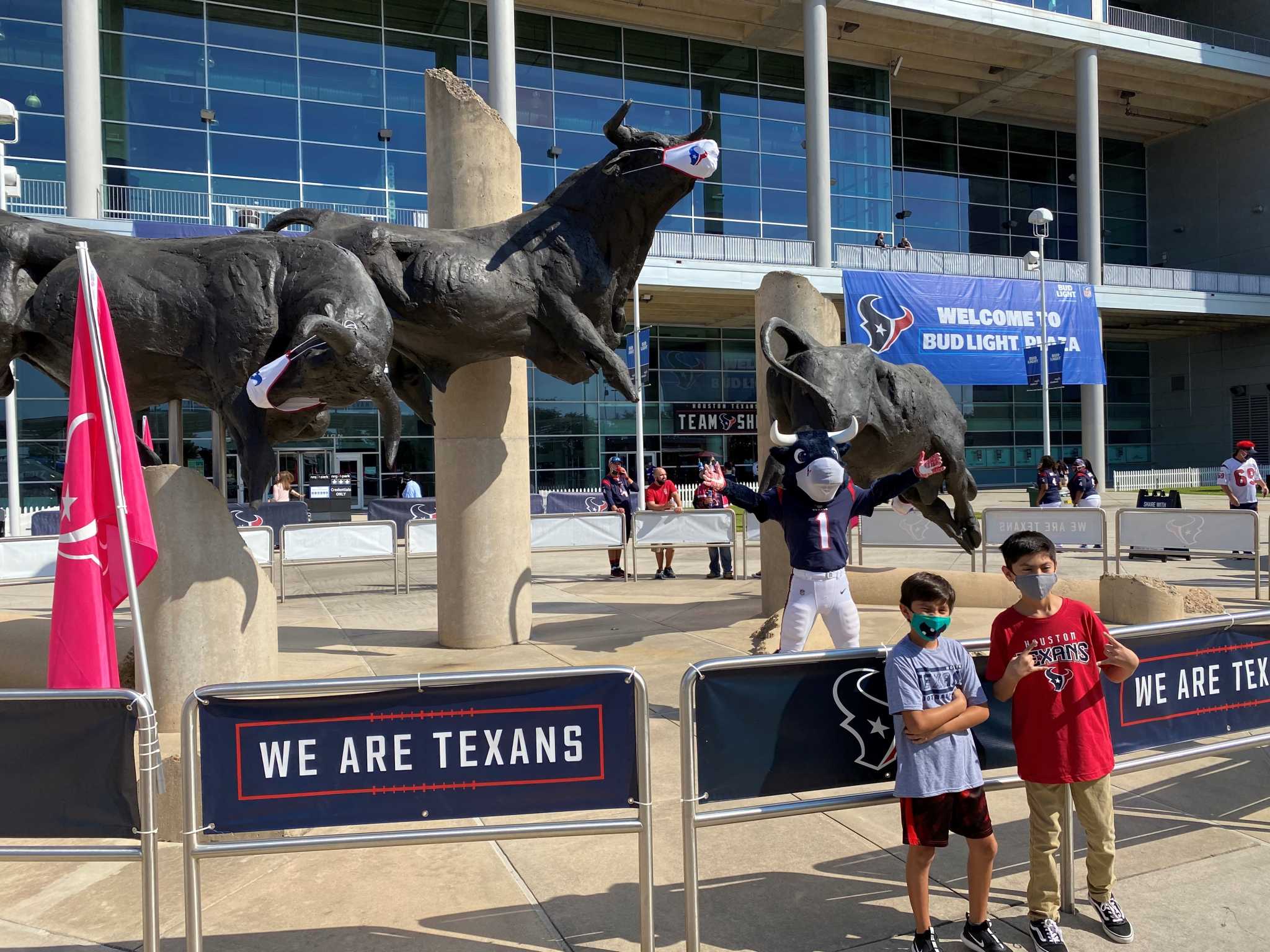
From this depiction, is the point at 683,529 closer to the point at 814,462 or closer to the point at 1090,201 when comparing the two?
the point at 814,462

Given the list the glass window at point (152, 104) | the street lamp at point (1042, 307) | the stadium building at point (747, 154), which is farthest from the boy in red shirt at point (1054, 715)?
the glass window at point (152, 104)

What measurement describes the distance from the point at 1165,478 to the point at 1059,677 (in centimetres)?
4315

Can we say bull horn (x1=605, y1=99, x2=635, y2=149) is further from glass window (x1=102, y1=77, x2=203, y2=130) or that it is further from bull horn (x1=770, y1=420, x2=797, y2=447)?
glass window (x1=102, y1=77, x2=203, y2=130)

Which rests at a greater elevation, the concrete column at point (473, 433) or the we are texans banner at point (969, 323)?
the we are texans banner at point (969, 323)

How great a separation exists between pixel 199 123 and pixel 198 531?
25.2 metres

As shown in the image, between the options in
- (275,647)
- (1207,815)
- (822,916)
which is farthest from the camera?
(275,647)

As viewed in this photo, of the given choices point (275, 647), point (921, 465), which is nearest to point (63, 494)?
point (275, 647)

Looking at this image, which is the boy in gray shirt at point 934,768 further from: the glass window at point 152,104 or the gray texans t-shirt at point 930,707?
the glass window at point 152,104

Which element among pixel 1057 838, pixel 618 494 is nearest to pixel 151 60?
pixel 618 494

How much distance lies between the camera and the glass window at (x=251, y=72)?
85.4 feet

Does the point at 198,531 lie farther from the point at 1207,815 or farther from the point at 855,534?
the point at 855,534

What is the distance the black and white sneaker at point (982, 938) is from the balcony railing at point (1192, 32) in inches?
1573

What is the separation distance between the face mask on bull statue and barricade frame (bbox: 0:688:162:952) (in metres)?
3.86

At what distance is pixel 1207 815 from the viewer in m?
4.56
